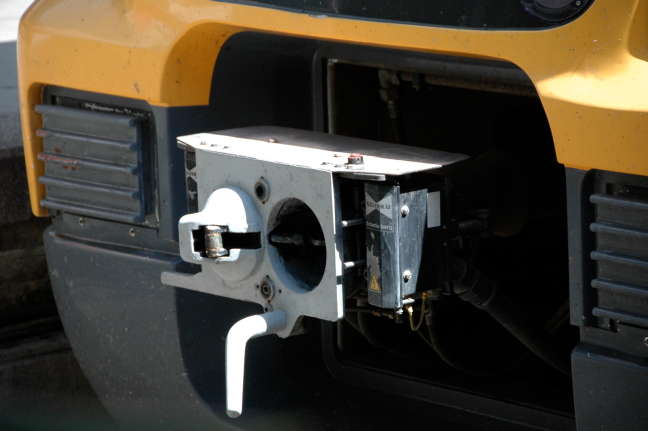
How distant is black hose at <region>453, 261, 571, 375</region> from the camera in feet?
8.37

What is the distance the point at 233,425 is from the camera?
2.79m

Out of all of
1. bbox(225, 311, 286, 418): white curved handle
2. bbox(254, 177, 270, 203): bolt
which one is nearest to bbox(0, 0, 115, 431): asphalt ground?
bbox(225, 311, 286, 418): white curved handle

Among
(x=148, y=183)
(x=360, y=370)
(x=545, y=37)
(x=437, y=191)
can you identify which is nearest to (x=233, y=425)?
(x=360, y=370)

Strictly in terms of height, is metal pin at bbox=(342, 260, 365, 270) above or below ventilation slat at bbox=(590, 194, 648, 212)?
below

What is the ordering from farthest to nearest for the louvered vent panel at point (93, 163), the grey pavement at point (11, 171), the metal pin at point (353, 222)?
the grey pavement at point (11, 171), the louvered vent panel at point (93, 163), the metal pin at point (353, 222)

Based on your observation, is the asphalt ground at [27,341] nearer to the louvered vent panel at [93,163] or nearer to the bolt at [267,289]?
the louvered vent panel at [93,163]

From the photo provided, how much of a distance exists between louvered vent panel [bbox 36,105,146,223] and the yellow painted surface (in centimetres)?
6

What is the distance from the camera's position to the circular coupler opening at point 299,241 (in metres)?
2.35

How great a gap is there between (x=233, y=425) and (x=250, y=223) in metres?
0.64

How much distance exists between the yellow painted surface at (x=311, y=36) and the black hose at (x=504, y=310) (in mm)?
524

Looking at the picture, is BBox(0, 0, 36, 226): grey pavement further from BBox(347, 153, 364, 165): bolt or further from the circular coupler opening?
BBox(347, 153, 364, 165): bolt

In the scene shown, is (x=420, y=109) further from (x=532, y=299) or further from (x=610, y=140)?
(x=610, y=140)

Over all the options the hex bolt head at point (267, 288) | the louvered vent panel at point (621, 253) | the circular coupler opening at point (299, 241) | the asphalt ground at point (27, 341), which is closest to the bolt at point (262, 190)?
the circular coupler opening at point (299, 241)

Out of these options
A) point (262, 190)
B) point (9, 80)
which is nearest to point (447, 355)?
point (262, 190)
